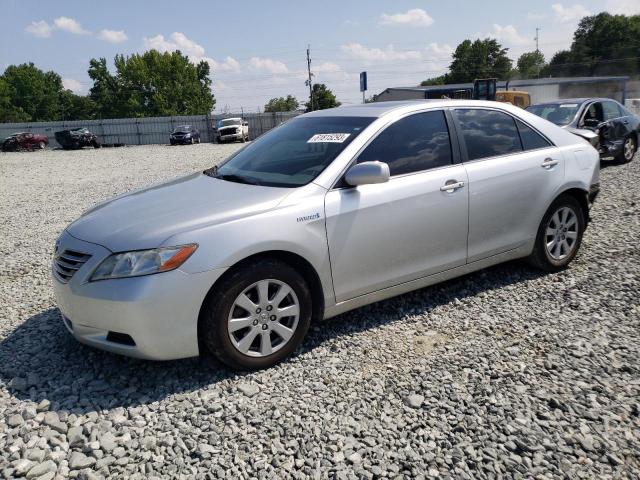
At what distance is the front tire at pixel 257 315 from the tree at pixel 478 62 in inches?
3963

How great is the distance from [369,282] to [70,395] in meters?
2.05

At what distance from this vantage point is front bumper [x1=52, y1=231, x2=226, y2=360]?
287cm

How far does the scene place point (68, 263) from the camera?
3211mm

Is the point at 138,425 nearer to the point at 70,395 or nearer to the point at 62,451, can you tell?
the point at 62,451

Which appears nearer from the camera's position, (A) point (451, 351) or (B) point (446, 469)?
(B) point (446, 469)

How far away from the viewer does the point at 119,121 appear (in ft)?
149

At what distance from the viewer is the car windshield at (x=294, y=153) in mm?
3592

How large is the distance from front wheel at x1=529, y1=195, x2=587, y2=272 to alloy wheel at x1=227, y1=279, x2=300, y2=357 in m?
2.55

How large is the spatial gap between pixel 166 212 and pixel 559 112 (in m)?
9.78

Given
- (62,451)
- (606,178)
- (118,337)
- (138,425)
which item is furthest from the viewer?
(606,178)

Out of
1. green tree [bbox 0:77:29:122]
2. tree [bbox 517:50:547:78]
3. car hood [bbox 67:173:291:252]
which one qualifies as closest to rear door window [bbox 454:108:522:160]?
car hood [bbox 67:173:291:252]

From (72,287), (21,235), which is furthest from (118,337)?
(21,235)

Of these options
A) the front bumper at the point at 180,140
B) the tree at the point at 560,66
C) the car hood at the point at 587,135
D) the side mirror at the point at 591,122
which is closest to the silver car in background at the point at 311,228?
the car hood at the point at 587,135

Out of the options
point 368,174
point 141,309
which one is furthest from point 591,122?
point 141,309
